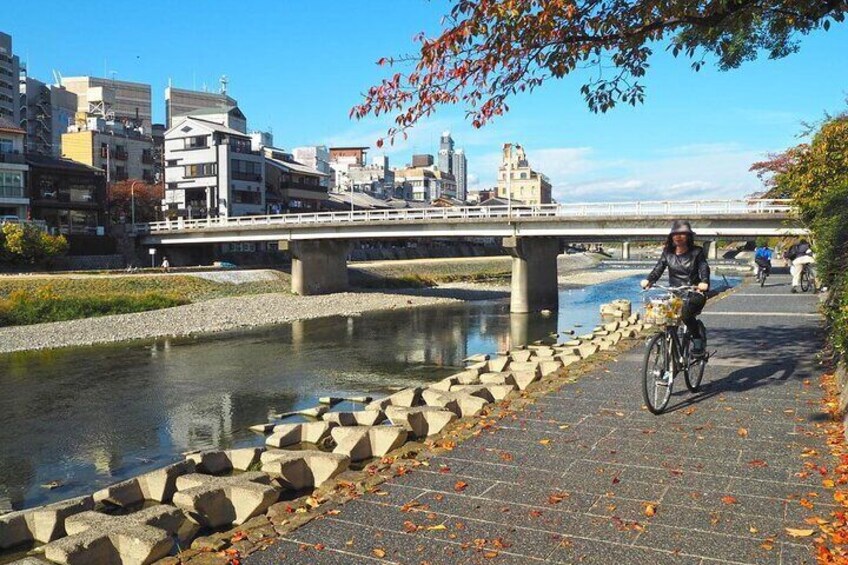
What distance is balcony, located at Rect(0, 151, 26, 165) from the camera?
4591 centimetres

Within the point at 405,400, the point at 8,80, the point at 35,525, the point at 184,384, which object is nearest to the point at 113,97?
the point at 8,80

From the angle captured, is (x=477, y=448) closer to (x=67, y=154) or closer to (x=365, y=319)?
(x=365, y=319)

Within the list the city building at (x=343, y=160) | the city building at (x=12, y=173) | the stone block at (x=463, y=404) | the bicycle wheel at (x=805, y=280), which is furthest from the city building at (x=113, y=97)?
the stone block at (x=463, y=404)

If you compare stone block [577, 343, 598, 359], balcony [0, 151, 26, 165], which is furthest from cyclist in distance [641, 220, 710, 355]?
balcony [0, 151, 26, 165]

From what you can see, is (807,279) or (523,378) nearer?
(523,378)

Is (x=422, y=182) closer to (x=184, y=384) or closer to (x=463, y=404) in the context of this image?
(x=184, y=384)

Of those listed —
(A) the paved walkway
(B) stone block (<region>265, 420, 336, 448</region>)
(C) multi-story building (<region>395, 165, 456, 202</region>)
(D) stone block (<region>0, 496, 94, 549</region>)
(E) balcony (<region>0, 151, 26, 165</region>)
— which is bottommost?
(D) stone block (<region>0, 496, 94, 549</region>)

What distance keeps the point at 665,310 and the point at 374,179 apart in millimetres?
98523

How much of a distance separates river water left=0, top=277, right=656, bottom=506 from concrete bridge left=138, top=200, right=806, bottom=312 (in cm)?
508

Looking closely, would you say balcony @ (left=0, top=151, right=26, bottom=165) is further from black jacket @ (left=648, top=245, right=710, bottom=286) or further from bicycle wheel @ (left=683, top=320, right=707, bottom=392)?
bicycle wheel @ (left=683, top=320, right=707, bottom=392)

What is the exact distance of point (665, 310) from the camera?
7.82 meters

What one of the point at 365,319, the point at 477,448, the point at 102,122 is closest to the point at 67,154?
the point at 102,122

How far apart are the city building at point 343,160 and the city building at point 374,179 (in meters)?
1.12

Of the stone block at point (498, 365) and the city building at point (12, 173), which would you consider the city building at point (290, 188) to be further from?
the stone block at point (498, 365)
